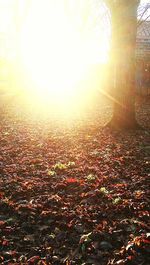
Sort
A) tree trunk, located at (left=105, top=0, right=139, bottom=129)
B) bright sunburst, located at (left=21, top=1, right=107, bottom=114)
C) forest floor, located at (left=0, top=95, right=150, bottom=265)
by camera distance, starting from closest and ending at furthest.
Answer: forest floor, located at (left=0, top=95, right=150, bottom=265) < tree trunk, located at (left=105, top=0, right=139, bottom=129) < bright sunburst, located at (left=21, top=1, right=107, bottom=114)

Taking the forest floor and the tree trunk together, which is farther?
the tree trunk

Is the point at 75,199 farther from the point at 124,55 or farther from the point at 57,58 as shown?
the point at 57,58

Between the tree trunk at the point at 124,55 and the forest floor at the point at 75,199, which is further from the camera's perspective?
the tree trunk at the point at 124,55

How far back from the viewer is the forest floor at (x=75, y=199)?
4863 mm

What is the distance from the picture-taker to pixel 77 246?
5004 mm

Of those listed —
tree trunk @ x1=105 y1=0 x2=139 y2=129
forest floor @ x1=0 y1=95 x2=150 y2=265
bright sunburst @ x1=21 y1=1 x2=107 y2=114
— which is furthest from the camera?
bright sunburst @ x1=21 y1=1 x2=107 y2=114

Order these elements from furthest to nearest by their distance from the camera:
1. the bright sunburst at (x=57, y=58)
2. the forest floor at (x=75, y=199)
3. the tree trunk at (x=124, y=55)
Answer: the bright sunburst at (x=57, y=58)
the tree trunk at (x=124, y=55)
the forest floor at (x=75, y=199)

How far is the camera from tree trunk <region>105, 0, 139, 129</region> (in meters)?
12.1

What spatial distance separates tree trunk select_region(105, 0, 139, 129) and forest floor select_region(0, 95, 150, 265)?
3.45 ft

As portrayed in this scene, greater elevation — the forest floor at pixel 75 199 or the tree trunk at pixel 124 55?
the tree trunk at pixel 124 55

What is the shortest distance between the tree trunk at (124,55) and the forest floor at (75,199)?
1.05m

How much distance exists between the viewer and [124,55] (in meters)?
12.5

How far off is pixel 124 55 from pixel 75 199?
7.40 metres

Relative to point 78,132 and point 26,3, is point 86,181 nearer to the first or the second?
point 78,132
